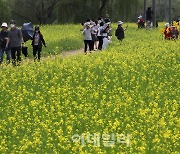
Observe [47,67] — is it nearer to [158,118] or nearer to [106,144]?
[158,118]

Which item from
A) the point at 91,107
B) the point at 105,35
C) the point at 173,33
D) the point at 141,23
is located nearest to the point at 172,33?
the point at 173,33

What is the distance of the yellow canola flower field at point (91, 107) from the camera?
348 inches

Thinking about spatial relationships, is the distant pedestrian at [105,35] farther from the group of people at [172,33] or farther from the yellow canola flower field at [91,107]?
the yellow canola flower field at [91,107]

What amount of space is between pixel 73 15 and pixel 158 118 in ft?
153

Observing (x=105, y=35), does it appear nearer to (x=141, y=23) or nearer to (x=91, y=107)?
(x=91, y=107)

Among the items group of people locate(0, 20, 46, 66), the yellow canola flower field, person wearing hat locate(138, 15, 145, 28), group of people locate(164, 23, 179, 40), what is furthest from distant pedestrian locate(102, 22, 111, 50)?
person wearing hat locate(138, 15, 145, 28)

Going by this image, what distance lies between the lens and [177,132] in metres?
9.25

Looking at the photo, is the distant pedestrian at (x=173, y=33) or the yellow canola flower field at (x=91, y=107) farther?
the distant pedestrian at (x=173, y=33)

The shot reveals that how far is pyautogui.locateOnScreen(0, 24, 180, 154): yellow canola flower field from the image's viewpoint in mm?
8828

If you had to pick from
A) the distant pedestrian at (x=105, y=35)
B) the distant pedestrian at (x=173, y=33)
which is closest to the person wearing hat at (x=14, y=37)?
the distant pedestrian at (x=105, y=35)

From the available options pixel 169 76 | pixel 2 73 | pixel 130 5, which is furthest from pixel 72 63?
pixel 130 5

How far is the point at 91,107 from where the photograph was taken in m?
11.5

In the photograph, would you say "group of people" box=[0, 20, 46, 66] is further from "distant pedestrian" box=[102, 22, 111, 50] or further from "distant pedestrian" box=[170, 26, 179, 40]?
"distant pedestrian" box=[170, 26, 179, 40]

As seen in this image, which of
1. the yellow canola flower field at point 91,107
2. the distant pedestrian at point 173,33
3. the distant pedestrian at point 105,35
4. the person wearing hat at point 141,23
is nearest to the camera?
the yellow canola flower field at point 91,107
